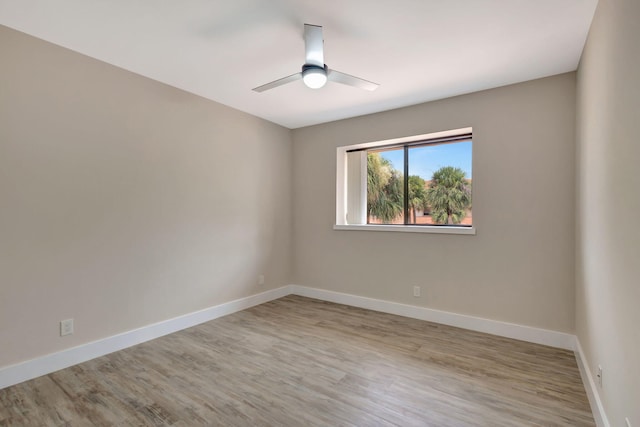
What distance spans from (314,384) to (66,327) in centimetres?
201

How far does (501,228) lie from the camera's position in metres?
3.02

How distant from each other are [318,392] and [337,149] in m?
3.03

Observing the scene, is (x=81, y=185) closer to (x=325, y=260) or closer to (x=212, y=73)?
(x=212, y=73)

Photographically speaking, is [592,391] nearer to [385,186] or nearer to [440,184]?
[440,184]

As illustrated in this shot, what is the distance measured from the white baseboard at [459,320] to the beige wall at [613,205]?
1.53 ft

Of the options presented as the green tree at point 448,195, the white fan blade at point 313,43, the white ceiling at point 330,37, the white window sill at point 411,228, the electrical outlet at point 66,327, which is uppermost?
the white ceiling at point 330,37

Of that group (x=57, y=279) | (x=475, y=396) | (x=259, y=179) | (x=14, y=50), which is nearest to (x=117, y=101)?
(x=14, y=50)

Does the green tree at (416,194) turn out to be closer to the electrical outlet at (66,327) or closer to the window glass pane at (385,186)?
the window glass pane at (385,186)

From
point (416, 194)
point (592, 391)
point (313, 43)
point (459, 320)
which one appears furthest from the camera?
point (416, 194)

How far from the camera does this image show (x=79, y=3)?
1859 millimetres

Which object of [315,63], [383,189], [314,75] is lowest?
[383,189]

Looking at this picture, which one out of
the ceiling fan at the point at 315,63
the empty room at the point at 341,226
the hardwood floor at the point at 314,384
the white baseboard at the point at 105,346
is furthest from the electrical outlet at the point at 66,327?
the ceiling fan at the point at 315,63

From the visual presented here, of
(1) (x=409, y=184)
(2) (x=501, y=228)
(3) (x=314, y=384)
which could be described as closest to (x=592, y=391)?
(2) (x=501, y=228)

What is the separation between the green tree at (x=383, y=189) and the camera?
13.1ft
